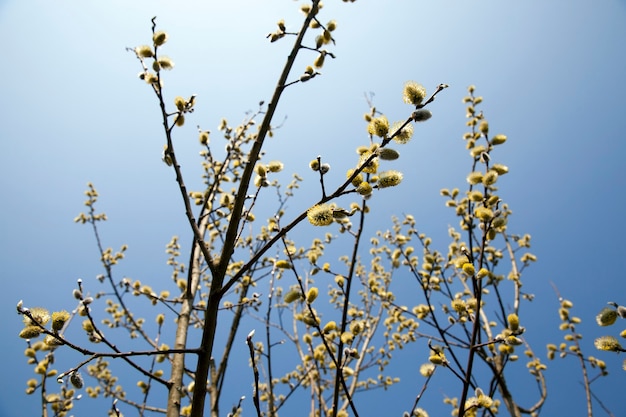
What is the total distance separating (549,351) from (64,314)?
223 inches

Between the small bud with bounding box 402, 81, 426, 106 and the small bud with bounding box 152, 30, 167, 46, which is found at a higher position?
Answer: the small bud with bounding box 152, 30, 167, 46

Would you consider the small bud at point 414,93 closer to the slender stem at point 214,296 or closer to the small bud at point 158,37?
the slender stem at point 214,296

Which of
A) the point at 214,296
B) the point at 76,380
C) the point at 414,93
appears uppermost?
the point at 414,93

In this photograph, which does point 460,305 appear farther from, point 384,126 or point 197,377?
point 197,377

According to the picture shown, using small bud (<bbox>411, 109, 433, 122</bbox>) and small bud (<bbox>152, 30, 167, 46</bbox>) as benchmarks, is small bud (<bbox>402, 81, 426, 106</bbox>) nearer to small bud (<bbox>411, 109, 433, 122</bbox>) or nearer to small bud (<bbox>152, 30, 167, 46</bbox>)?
small bud (<bbox>411, 109, 433, 122</bbox>)

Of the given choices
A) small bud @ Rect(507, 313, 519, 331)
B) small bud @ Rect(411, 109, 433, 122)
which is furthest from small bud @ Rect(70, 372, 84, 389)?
small bud @ Rect(507, 313, 519, 331)

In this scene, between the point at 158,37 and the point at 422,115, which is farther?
the point at 158,37

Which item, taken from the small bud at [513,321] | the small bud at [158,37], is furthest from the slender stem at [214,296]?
the small bud at [513,321]

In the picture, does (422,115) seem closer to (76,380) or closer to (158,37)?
(158,37)

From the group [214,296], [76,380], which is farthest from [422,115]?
[76,380]

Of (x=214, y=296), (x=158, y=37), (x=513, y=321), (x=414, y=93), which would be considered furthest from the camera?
(x=513, y=321)

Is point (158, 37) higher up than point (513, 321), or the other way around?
point (158, 37)

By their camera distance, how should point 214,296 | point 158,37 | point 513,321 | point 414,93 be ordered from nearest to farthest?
point 214,296, point 414,93, point 158,37, point 513,321

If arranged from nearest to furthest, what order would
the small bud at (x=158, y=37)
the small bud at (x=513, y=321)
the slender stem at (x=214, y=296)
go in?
the slender stem at (x=214, y=296)
the small bud at (x=158, y=37)
the small bud at (x=513, y=321)
